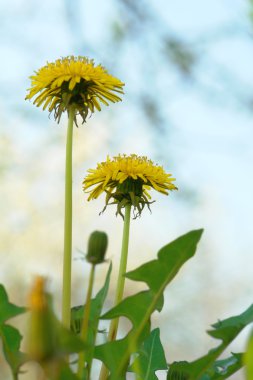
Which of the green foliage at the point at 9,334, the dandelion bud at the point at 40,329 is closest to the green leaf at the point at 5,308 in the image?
the green foliage at the point at 9,334

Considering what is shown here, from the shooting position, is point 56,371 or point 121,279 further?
point 121,279

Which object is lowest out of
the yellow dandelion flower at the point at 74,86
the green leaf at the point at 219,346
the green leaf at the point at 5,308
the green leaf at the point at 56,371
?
the green leaf at the point at 56,371

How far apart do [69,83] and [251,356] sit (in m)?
0.44

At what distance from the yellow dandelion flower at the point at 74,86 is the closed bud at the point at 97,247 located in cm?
31

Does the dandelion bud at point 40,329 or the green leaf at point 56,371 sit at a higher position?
the dandelion bud at point 40,329

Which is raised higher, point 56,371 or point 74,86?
point 74,86

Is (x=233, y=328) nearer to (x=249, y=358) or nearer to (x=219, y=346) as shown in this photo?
(x=219, y=346)

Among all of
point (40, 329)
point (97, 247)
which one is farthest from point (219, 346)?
point (40, 329)

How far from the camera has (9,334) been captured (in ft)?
1.55

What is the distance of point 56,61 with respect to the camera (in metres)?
0.69

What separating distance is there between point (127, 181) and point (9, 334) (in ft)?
0.75

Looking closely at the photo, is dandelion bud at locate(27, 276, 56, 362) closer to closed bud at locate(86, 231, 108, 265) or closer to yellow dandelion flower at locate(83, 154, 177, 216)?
closed bud at locate(86, 231, 108, 265)

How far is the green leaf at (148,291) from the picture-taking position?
0.39 meters

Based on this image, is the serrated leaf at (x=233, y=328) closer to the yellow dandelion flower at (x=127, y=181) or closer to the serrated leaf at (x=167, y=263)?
the serrated leaf at (x=167, y=263)
